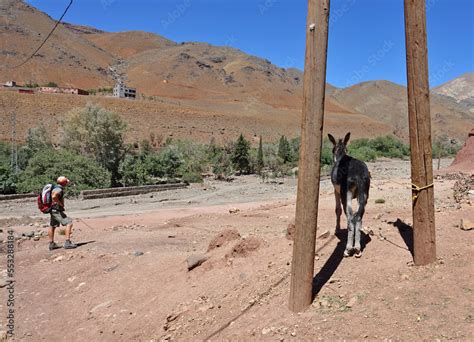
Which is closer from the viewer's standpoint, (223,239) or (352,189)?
(352,189)

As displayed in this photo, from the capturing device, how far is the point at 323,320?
4617 millimetres

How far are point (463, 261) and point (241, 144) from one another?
102 feet

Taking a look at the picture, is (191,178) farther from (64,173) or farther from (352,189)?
(352,189)

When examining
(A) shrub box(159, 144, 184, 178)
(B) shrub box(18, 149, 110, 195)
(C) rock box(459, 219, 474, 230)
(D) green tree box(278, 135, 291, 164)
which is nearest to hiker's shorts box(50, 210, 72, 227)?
(C) rock box(459, 219, 474, 230)

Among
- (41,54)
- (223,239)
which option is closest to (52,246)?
(223,239)

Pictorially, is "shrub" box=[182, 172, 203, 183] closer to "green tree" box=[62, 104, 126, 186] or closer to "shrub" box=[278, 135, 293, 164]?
"green tree" box=[62, 104, 126, 186]

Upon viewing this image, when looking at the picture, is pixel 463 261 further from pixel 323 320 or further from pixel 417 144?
pixel 323 320

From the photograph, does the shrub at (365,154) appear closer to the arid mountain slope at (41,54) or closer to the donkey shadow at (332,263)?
the donkey shadow at (332,263)

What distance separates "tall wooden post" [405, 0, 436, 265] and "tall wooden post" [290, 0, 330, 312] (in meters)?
1.30

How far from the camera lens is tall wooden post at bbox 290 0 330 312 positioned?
4.64 m

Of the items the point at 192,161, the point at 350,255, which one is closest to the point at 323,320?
the point at 350,255

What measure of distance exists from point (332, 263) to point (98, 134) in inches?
1057

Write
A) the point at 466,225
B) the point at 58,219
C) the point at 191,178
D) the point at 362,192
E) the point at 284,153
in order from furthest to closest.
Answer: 1. the point at 284,153
2. the point at 191,178
3. the point at 58,219
4. the point at 466,225
5. the point at 362,192

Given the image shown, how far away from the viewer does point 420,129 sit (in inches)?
208
